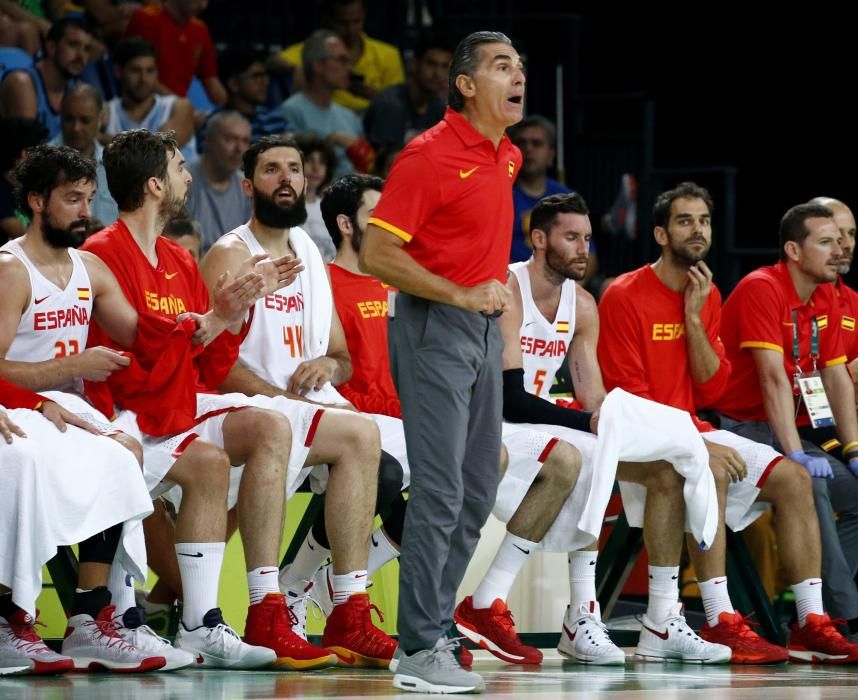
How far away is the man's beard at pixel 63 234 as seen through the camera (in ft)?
16.8

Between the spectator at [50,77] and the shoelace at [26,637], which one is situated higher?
the spectator at [50,77]

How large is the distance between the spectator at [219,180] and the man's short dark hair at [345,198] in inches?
75.2

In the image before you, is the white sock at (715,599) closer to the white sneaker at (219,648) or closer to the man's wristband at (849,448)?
the man's wristband at (849,448)

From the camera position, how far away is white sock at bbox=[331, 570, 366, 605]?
5.17m

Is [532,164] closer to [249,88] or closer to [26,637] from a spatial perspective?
[249,88]

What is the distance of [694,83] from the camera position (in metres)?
10.4

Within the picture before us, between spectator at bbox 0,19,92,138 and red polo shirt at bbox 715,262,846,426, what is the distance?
12.3 ft

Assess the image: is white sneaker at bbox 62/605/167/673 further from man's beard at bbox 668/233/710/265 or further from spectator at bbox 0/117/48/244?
man's beard at bbox 668/233/710/265

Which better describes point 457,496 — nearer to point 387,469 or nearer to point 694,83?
point 387,469

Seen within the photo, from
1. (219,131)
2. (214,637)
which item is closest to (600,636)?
(214,637)

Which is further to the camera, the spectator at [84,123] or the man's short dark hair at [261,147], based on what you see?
the spectator at [84,123]

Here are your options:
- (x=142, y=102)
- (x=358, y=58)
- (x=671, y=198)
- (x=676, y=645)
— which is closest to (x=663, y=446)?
(x=676, y=645)

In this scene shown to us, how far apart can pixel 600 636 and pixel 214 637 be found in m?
1.45

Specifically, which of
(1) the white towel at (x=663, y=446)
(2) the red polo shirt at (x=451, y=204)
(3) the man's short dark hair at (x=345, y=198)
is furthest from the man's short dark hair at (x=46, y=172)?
(1) the white towel at (x=663, y=446)
